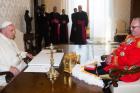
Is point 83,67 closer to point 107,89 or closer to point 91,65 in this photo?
point 91,65

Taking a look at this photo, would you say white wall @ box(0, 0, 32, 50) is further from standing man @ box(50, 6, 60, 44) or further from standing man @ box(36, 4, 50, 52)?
standing man @ box(50, 6, 60, 44)

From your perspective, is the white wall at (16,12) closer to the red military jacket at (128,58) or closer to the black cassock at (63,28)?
the red military jacket at (128,58)

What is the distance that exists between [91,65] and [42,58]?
598mm

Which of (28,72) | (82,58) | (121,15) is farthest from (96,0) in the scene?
(28,72)

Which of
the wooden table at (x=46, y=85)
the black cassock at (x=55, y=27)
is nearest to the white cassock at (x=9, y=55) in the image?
the wooden table at (x=46, y=85)

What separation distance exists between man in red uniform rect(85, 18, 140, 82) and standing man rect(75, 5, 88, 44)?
6068 millimetres

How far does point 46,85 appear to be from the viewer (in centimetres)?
183

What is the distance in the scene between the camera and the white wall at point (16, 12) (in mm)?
3959

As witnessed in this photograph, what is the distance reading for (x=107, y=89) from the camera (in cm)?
207

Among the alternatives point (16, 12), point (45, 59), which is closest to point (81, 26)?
point (16, 12)

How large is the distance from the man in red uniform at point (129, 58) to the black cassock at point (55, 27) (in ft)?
20.3

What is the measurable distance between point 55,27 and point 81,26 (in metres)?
0.84

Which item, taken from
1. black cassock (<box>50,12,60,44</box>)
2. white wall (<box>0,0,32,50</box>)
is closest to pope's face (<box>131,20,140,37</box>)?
white wall (<box>0,0,32,50</box>)

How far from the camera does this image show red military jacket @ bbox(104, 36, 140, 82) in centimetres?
214
